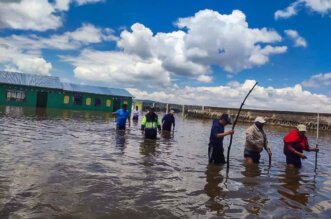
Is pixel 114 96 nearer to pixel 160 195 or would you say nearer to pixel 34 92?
pixel 34 92

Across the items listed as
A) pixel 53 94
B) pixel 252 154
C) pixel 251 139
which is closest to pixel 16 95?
pixel 53 94

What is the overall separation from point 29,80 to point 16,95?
2.78 meters

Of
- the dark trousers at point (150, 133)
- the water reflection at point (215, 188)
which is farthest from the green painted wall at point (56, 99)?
the water reflection at point (215, 188)

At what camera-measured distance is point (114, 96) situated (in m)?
49.6

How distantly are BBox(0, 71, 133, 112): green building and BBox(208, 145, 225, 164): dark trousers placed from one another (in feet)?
121

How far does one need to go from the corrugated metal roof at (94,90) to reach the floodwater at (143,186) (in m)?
35.6

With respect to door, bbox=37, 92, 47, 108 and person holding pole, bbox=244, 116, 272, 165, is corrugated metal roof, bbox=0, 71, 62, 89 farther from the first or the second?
person holding pole, bbox=244, 116, 272, 165

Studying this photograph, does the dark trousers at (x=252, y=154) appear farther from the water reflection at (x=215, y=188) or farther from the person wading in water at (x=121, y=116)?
the person wading in water at (x=121, y=116)

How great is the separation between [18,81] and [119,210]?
135ft

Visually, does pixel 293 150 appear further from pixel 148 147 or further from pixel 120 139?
pixel 120 139

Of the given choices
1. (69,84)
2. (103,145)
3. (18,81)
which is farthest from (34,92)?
(103,145)

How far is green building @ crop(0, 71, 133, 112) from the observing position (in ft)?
139

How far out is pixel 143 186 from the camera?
7.42 metres

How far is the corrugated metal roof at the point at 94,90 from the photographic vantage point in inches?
1861
